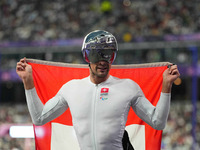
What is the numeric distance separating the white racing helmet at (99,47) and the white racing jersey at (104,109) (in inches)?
6.5

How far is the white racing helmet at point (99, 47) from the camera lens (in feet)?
7.07

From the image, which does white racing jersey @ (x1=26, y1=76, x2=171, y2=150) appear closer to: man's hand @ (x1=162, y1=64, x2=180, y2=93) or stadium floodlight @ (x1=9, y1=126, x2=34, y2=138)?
man's hand @ (x1=162, y1=64, x2=180, y2=93)

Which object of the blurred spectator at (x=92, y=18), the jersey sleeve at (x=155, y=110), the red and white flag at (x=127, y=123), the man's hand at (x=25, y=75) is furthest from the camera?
the blurred spectator at (x=92, y=18)

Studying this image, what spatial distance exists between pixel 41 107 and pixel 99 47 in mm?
530

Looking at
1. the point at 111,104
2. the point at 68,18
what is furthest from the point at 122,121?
the point at 68,18

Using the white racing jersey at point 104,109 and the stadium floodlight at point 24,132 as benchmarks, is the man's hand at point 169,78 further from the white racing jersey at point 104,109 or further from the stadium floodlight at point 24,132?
the stadium floodlight at point 24,132

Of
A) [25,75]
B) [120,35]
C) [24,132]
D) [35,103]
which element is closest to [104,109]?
[35,103]

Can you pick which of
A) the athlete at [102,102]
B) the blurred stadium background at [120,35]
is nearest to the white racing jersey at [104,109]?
the athlete at [102,102]

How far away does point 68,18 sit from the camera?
15.4 metres

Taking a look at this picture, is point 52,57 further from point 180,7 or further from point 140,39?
point 180,7

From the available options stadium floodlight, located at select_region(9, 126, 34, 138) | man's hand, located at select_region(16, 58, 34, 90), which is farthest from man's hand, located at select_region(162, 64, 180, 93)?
stadium floodlight, located at select_region(9, 126, 34, 138)

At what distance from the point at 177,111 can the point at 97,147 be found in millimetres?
10752

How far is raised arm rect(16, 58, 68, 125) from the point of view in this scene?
223 centimetres

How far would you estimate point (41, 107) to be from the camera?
7.47ft
